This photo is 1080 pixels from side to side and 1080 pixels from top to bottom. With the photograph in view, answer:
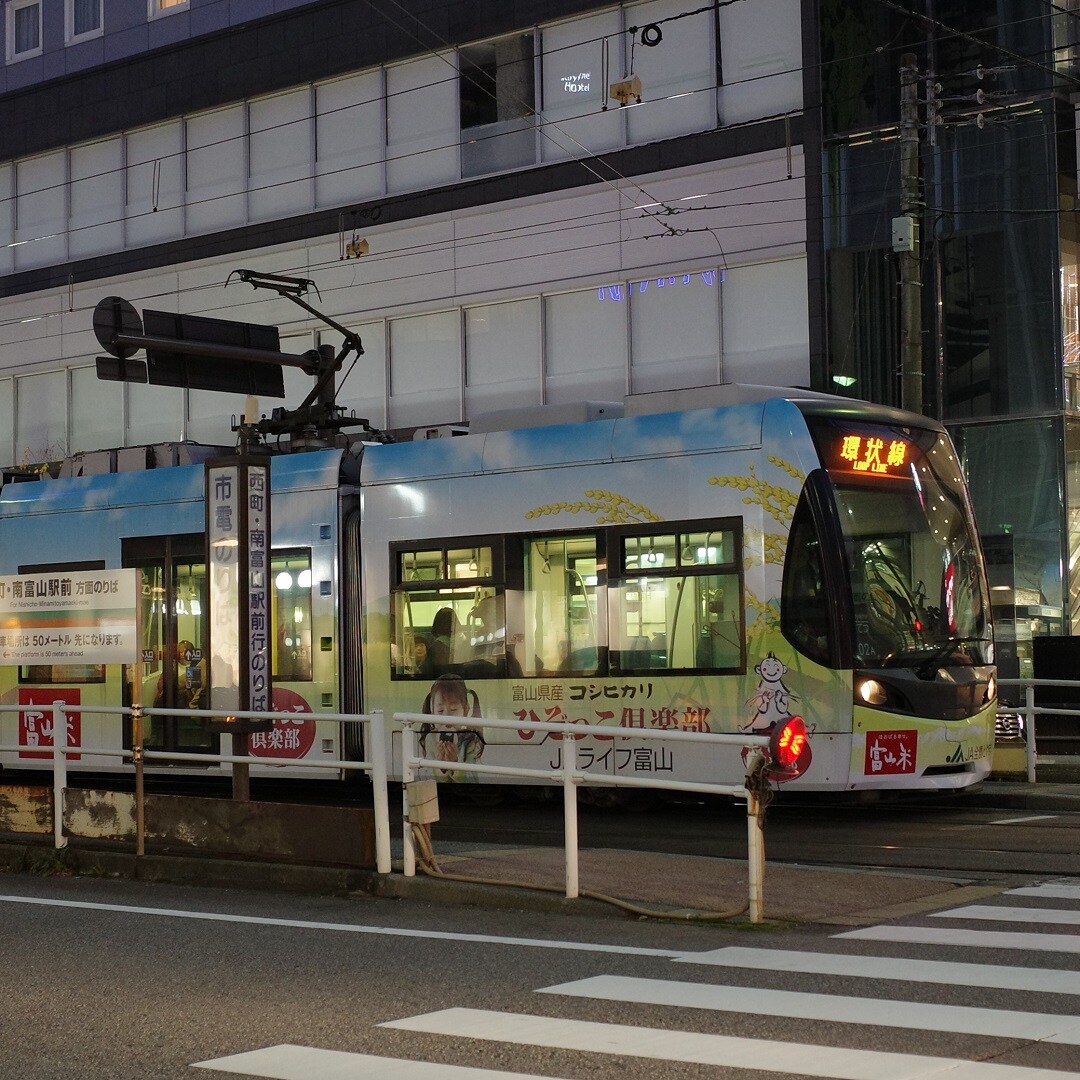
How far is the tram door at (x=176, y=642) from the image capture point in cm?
1758

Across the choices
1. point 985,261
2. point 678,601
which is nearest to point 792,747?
point 678,601

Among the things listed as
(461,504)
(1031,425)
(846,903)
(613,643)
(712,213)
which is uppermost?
(712,213)

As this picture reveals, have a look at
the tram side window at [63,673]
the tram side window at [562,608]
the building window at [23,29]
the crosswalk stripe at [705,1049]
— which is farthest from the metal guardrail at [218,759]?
the building window at [23,29]

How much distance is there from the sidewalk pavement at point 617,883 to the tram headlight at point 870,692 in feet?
8.03

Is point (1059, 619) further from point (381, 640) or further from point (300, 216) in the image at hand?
point (300, 216)

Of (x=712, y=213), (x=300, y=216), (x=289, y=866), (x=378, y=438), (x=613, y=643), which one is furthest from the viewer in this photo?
(x=300, y=216)

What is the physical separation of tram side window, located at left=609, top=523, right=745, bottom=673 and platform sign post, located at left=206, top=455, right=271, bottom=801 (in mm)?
3344

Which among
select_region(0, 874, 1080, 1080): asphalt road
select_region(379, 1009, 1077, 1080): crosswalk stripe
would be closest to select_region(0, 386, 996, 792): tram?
select_region(0, 874, 1080, 1080): asphalt road

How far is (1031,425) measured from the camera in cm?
2405

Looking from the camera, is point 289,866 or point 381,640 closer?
point 289,866

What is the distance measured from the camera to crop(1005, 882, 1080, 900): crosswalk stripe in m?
9.77

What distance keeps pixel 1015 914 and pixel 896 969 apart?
5.71 feet

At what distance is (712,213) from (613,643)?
43.5 feet

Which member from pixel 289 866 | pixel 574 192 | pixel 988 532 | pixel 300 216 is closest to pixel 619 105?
pixel 574 192
